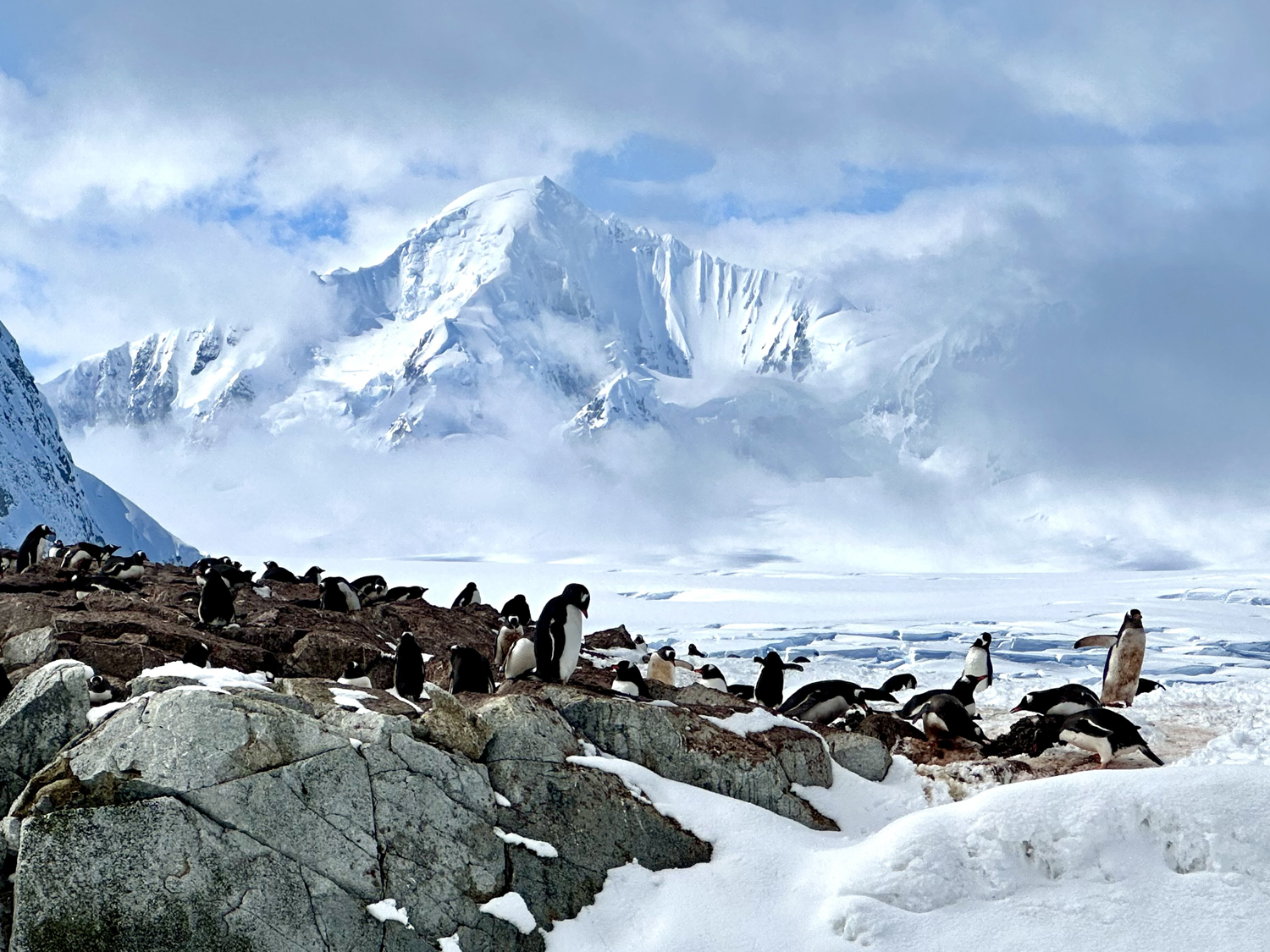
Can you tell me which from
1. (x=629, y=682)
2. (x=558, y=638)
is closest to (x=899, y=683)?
(x=629, y=682)

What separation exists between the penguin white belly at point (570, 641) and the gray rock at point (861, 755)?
3019 millimetres

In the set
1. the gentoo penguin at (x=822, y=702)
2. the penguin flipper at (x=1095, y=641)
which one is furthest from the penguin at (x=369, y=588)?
the penguin flipper at (x=1095, y=641)

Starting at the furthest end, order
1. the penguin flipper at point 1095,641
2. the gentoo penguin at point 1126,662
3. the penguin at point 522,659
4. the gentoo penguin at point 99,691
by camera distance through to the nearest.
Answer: the penguin flipper at point 1095,641, the gentoo penguin at point 1126,662, the penguin at point 522,659, the gentoo penguin at point 99,691

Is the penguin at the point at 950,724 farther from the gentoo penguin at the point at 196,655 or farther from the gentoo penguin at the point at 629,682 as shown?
the gentoo penguin at the point at 196,655

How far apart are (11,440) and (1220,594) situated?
200 ft

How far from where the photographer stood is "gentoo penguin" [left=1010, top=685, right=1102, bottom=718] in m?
10.1

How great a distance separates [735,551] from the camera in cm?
18912

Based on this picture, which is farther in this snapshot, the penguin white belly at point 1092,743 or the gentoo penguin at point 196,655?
the gentoo penguin at point 196,655

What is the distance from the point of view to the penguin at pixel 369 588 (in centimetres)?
1809

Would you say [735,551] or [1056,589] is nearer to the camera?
[1056,589]

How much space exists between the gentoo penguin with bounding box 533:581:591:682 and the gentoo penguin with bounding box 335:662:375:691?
1.62 meters

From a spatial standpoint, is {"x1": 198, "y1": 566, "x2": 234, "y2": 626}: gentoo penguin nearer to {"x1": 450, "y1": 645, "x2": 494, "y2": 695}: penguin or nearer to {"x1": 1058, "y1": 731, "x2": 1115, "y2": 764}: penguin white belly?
{"x1": 450, "y1": 645, "x2": 494, "y2": 695}: penguin

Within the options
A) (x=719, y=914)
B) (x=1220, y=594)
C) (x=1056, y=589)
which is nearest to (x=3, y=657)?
(x=719, y=914)

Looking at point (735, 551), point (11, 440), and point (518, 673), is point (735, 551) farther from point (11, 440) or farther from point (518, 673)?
point (518, 673)
